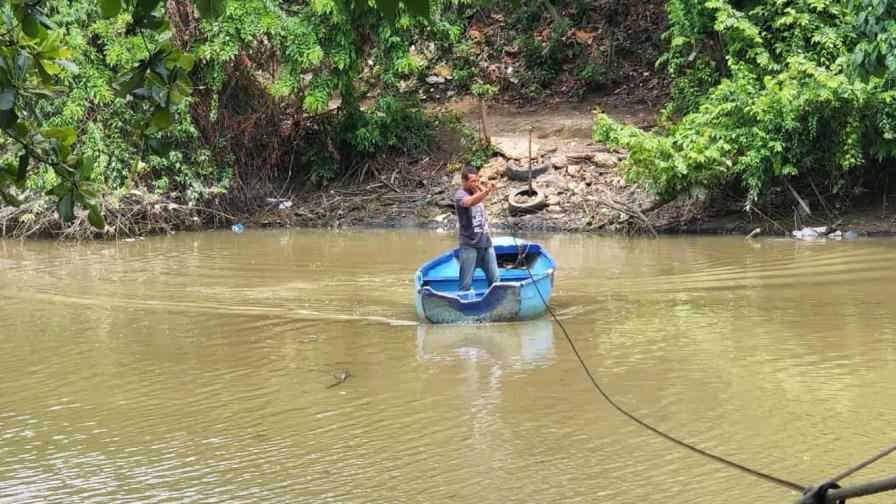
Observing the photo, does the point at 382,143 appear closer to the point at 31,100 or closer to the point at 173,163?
the point at 173,163

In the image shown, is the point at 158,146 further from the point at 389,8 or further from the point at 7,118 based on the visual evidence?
the point at 389,8

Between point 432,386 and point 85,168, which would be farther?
point 432,386

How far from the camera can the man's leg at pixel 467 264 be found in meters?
10.0

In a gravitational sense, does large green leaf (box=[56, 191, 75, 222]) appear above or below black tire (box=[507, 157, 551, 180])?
below

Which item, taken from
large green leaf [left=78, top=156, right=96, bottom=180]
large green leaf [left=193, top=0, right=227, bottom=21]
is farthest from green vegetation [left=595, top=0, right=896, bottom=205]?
large green leaf [left=193, top=0, right=227, bottom=21]

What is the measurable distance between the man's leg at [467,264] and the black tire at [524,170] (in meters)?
8.33

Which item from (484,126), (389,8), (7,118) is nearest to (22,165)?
(7,118)

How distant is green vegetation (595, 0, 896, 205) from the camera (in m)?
14.5

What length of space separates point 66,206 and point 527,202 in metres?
14.5

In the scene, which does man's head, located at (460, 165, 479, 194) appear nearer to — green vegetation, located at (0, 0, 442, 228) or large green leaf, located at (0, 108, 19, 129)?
green vegetation, located at (0, 0, 442, 228)

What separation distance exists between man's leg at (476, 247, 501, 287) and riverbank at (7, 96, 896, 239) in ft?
21.6

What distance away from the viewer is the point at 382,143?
19562mm

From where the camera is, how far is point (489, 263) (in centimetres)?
1021

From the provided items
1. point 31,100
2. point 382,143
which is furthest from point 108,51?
point 31,100
